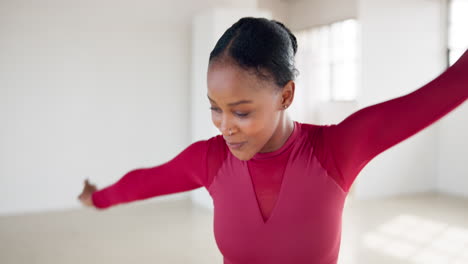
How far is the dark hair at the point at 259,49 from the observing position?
818mm

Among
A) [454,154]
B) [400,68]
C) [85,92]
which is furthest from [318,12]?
[85,92]

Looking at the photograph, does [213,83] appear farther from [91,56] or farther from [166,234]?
[91,56]

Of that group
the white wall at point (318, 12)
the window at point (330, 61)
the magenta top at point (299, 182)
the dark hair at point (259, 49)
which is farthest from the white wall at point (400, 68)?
the dark hair at point (259, 49)

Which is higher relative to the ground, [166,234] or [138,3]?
[138,3]

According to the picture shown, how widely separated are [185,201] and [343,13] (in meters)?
4.02

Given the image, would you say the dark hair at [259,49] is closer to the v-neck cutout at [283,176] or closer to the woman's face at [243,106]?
the woman's face at [243,106]

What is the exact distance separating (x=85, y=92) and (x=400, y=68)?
4229mm

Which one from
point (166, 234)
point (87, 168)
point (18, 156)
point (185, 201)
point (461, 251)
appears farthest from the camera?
point (185, 201)

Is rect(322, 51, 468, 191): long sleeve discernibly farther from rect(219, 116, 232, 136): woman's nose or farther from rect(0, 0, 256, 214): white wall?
rect(0, 0, 256, 214): white wall

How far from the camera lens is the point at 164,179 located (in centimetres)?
107

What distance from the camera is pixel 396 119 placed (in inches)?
30.8

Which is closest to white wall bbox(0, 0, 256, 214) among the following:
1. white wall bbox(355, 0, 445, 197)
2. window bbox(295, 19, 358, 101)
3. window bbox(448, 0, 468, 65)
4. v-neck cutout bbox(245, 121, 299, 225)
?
white wall bbox(355, 0, 445, 197)

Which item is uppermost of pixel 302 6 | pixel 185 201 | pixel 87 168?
pixel 302 6

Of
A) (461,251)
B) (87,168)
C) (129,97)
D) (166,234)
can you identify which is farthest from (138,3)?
(461,251)
